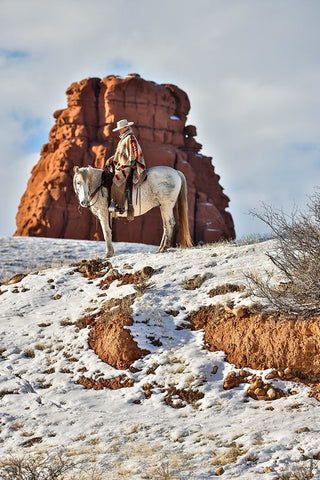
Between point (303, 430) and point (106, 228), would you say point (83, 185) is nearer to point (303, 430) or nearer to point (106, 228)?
point (106, 228)

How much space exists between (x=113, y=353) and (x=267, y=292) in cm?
270

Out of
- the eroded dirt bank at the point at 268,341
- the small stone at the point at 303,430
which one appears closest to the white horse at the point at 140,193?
the eroded dirt bank at the point at 268,341

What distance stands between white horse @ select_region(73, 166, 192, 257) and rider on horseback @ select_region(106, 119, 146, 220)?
177mm

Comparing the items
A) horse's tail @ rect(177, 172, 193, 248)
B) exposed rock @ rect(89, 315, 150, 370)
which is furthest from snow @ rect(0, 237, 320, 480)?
Result: horse's tail @ rect(177, 172, 193, 248)

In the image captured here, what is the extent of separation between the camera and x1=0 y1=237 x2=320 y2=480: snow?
553cm

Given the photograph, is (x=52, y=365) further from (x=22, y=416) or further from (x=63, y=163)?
(x=63, y=163)

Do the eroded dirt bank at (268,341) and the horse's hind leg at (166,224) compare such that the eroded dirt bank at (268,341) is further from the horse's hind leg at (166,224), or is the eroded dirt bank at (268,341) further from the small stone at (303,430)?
the horse's hind leg at (166,224)

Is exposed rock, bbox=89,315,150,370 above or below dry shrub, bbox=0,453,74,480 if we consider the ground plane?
above

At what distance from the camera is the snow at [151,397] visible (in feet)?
18.1

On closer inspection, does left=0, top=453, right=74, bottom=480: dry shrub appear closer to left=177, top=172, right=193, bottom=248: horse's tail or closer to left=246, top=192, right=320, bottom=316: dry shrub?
left=246, top=192, right=320, bottom=316: dry shrub

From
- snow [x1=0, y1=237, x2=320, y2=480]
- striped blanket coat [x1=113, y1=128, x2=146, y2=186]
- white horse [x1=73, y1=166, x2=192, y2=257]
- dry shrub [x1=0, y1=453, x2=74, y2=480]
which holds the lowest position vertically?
dry shrub [x1=0, y1=453, x2=74, y2=480]

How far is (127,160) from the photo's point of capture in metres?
13.6

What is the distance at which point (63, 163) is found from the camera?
60.4 metres

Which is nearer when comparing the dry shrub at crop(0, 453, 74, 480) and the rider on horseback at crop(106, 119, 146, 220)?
the dry shrub at crop(0, 453, 74, 480)
